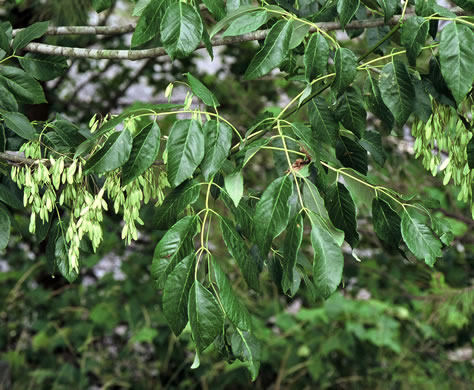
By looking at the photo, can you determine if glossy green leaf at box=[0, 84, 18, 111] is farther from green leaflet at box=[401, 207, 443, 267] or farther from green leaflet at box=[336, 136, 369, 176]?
green leaflet at box=[401, 207, 443, 267]

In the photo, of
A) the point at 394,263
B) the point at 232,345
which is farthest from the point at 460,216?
the point at 232,345

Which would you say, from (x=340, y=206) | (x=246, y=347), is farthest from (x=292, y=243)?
(x=246, y=347)

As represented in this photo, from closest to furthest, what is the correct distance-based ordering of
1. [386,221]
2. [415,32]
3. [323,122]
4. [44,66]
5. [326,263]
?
[326,263] → [415,32] → [386,221] → [323,122] → [44,66]

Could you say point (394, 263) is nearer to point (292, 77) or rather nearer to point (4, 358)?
point (4, 358)

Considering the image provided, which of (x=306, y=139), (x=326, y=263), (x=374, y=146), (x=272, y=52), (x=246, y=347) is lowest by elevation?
(x=246, y=347)

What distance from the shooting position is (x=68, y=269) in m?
1.54

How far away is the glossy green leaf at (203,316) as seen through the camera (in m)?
1.13

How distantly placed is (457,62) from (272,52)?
12.7 inches

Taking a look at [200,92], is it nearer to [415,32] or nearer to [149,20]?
[149,20]

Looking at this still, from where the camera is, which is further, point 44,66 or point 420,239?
→ point 44,66

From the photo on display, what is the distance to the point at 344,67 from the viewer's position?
50.5 inches

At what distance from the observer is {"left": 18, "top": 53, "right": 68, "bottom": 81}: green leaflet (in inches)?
67.9

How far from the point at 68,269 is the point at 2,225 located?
0.57 feet

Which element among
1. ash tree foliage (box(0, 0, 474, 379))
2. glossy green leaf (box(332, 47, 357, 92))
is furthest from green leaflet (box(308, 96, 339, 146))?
glossy green leaf (box(332, 47, 357, 92))
